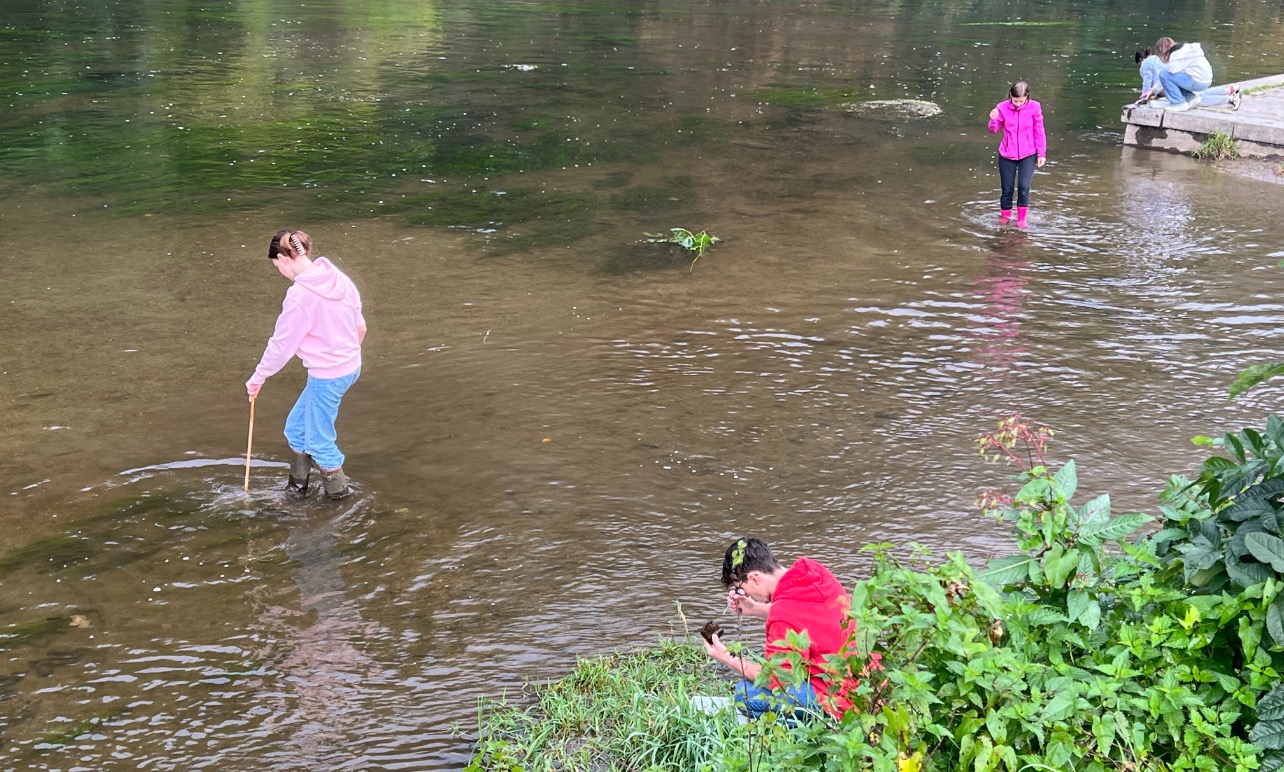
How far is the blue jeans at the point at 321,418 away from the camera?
695 centimetres

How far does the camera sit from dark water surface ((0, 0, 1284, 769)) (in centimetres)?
580

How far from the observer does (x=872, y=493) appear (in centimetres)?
723

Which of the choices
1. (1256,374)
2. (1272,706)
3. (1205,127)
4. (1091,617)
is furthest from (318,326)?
(1205,127)

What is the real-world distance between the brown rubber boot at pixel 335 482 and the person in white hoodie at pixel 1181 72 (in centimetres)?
1461

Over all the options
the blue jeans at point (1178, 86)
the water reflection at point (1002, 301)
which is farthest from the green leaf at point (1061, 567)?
the blue jeans at point (1178, 86)

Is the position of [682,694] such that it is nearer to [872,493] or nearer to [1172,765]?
[1172,765]

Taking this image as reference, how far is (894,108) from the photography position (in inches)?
781

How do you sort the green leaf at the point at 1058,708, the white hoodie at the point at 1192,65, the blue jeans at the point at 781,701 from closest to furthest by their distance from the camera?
the green leaf at the point at 1058,708
the blue jeans at the point at 781,701
the white hoodie at the point at 1192,65

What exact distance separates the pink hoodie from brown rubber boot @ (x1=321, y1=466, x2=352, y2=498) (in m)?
0.62

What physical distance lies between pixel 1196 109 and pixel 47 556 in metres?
Answer: 16.8

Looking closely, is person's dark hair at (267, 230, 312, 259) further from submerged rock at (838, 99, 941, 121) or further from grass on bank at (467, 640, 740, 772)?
submerged rock at (838, 99, 941, 121)

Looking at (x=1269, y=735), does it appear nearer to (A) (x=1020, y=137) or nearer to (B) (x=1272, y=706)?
(B) (x=1272, y=706)

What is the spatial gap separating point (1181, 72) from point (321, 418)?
14841mm

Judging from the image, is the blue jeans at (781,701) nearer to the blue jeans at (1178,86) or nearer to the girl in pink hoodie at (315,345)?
the girl in pink hoodie at (315,345)
